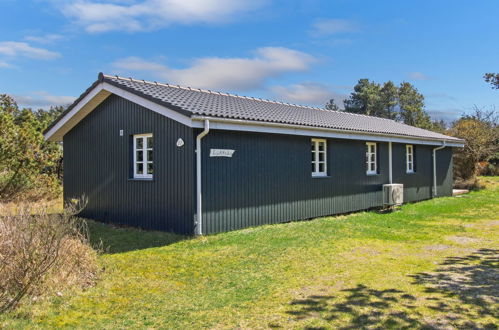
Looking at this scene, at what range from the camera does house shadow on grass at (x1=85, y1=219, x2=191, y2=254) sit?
7.71 meters

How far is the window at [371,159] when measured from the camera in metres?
13.8

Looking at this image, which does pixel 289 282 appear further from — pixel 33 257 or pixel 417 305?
pixel 33 257

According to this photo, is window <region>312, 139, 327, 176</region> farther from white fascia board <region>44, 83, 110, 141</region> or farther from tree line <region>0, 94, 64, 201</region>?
tree line <region>0, 94, 64, 201</region>

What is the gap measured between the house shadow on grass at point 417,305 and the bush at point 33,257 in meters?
2.85

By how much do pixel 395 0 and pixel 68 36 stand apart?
1024cm

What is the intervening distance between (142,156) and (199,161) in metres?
2.37

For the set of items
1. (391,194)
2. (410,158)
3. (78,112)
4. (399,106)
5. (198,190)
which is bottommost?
(391,194)

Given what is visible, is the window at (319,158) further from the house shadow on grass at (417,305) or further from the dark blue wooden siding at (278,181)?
the house shadow on grass at (417,305)

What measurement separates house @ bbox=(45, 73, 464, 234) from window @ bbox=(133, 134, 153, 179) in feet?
0.08

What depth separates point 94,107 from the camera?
1117 cm

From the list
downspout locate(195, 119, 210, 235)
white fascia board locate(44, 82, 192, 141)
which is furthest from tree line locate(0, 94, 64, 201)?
downspout locate(195, 119, 210, 235)

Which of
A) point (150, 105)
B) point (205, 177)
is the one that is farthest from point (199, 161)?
point (150, 105)

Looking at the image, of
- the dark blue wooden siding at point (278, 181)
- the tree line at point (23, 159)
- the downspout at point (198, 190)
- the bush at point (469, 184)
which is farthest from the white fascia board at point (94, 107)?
the bush at point (469, 184)

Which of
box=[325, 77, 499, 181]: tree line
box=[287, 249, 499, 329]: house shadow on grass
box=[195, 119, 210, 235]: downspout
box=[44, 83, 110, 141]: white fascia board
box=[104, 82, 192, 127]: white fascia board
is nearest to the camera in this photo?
box=[287, 249, 499, 329]: house shadow on grass
